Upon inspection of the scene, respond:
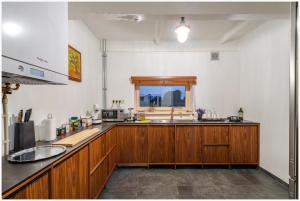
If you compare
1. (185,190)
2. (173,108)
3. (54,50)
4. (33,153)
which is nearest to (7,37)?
(54,50)

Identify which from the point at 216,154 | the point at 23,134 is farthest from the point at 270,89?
the point at 23,134

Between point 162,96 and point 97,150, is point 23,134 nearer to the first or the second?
point 97,150

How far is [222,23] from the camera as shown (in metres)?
3.10

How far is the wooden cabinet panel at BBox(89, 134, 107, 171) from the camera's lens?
6.39ft

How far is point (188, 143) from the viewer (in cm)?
326

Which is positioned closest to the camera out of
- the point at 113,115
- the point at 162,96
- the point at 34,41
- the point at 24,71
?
the point at 24,71

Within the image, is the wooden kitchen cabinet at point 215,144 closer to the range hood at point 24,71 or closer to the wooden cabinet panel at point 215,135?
the wooden cabinet panel at point 215,135

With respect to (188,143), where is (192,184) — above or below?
below

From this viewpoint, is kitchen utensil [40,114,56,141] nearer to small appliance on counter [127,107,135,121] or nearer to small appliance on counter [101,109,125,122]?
small appliance on counter [101,109,125,122]

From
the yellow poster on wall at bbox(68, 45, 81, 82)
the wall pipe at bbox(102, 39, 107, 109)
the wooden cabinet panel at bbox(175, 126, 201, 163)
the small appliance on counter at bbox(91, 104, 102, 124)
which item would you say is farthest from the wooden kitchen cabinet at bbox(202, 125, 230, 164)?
the yellow poster on wall at bbox(68, 45, 81, 82)

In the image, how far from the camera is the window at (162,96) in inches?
161

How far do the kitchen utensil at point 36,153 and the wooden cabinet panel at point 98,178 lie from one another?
0.64 m

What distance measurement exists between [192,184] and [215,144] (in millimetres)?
928

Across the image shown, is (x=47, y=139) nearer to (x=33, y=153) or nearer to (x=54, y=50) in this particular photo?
(x=33, y=153)
